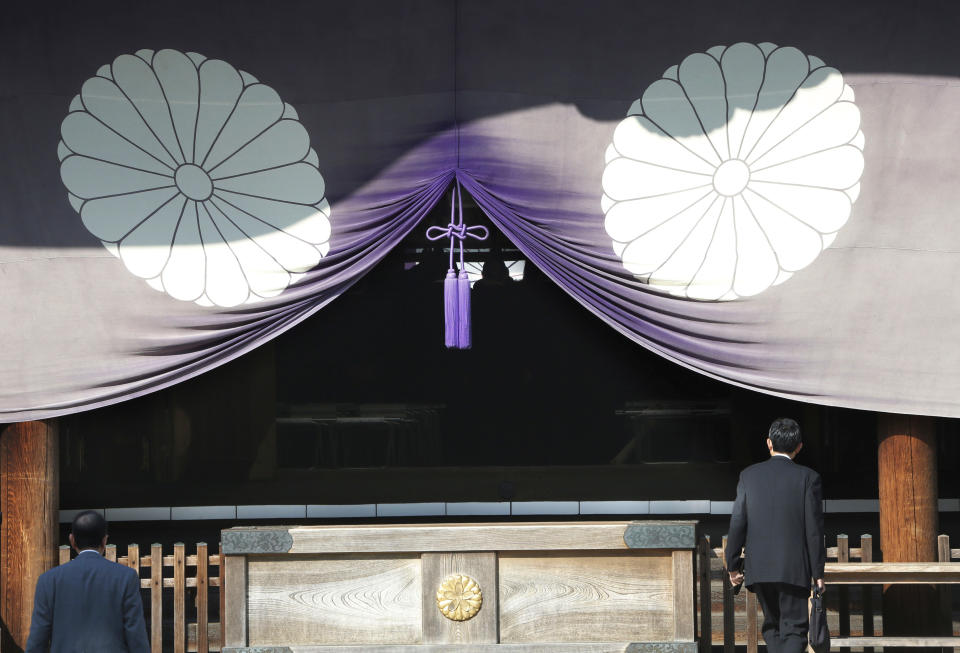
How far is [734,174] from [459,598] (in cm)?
277

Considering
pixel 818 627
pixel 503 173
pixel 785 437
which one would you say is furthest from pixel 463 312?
pixel 818 627

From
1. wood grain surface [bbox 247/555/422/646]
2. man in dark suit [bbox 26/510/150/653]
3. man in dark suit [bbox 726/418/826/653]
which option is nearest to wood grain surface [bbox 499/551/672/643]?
wood grain surface [bbox 247/555/422/646]

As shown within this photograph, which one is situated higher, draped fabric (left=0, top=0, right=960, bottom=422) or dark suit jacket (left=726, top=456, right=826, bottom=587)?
draped fabric (left=0, top=0, right=960, bottom=422)

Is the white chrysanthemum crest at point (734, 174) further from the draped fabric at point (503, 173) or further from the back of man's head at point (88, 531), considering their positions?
the back of man's head at point (88, 531)

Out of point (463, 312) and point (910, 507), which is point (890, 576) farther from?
point (463, 312)

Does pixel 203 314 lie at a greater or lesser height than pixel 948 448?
greater

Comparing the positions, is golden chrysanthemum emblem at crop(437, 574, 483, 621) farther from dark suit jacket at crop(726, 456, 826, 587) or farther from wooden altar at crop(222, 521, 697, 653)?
dark suit jacket at crop(726, 456, 826, 587)

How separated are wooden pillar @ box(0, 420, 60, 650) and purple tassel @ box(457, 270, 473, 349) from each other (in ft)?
7.98

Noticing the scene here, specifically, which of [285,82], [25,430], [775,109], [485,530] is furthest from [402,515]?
[775,109]

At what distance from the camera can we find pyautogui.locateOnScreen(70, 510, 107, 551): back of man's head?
4012 millimetres

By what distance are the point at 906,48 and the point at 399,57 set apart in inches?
111

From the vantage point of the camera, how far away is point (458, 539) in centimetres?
582

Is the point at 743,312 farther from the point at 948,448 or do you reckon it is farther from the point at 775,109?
the point at 948,448

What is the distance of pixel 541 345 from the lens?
10.3m
